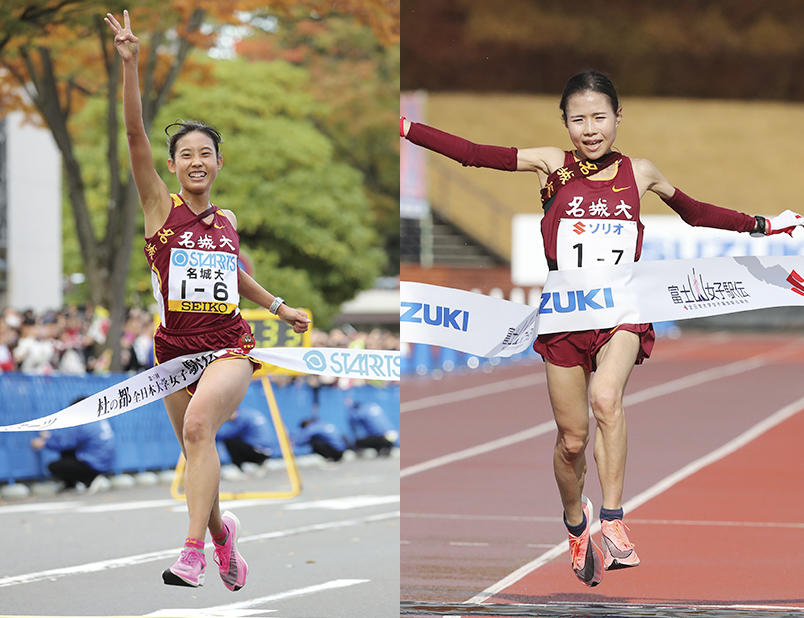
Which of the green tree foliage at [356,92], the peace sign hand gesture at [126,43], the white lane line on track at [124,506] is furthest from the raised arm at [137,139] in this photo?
the green tree foliage at [356,92]

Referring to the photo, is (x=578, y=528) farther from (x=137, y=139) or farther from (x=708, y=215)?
(x=137, y=139)

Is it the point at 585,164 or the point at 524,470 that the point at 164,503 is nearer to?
the point at 524,470

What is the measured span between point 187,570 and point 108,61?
479 inches

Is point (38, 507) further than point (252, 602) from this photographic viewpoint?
Yes

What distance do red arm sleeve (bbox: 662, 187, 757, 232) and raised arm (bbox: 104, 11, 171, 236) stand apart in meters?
2.20

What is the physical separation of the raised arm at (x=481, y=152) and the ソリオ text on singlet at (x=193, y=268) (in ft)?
3.02

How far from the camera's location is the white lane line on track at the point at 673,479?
8.98 m

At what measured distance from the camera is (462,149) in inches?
269

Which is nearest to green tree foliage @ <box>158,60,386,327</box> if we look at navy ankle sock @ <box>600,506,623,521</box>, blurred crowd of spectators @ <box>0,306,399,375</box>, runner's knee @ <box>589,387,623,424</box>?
blurred crowd of spectators @ <box>0,306,399,375</box>

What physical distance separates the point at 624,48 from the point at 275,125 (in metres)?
23.8

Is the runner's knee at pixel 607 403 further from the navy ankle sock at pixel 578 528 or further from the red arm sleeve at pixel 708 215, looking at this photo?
the red arm sleeve at pixel 708 215

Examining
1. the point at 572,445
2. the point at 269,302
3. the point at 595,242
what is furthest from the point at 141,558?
the point at 595,242

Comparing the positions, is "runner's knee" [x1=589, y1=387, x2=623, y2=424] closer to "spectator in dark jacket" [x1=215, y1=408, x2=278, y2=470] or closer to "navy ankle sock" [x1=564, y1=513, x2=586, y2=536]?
"navy ankle sock" [x1=564, y1=513, x2=586, y2=536]

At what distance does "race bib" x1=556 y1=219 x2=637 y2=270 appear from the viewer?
6867 mm
